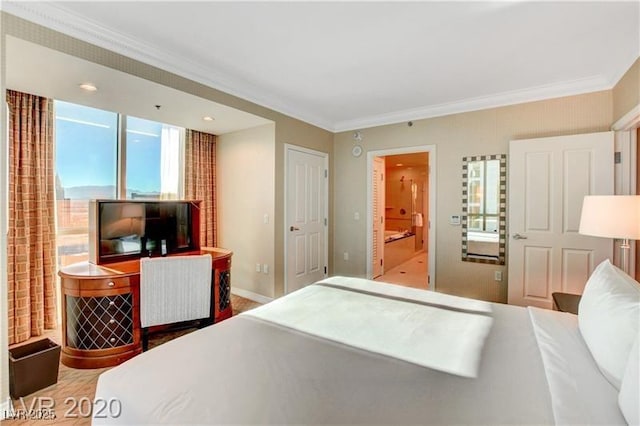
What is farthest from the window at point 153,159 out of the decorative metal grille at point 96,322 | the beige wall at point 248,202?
the decorative metal grille at point 96,322

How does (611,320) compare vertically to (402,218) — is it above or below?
below

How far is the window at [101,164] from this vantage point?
3.14m

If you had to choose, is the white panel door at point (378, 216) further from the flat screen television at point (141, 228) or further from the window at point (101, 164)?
the window at point (101, 164)

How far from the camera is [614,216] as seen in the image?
2.13 meters

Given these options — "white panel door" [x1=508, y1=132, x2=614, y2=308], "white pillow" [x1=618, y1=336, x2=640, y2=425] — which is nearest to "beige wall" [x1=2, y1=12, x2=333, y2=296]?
"white panel door" [x1=508, y1=132, x2=614, y2=308]

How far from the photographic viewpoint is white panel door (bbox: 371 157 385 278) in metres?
4.75

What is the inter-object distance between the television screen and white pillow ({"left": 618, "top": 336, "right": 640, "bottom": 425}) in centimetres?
350

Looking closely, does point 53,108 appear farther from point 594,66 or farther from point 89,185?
point 594,66

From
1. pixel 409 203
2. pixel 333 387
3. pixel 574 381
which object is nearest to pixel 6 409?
pixel 333 387

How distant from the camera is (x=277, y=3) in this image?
189 centimetres

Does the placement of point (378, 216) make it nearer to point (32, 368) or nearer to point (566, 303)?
point (566, 303)

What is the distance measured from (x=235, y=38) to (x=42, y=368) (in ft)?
9.15

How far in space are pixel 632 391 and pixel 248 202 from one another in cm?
382

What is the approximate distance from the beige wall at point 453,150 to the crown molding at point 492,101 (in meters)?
0.06
